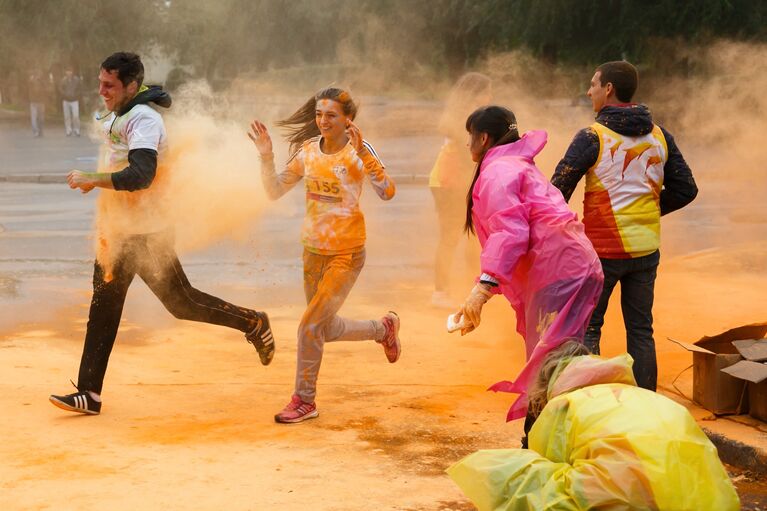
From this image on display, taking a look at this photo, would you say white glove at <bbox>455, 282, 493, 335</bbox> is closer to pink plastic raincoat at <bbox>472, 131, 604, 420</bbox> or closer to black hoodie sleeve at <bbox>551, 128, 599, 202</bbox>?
pink plastic raincoat at <bbox>472, 131, 604, 420</bbox>

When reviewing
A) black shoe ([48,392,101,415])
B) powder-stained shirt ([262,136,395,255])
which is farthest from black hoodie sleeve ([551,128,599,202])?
black shoe ([48,392,101,415])

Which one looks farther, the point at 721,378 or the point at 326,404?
the point at 326,404

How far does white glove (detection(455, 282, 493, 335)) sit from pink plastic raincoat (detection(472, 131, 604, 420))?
0.23 feet

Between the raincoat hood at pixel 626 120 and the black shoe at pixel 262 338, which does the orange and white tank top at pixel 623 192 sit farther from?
the black shoe at pixel 262 338

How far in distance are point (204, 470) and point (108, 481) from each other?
1.30ft

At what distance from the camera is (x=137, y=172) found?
5547mm

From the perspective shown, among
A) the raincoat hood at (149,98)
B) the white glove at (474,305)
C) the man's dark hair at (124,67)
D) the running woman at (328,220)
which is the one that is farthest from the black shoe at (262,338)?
the white glove at (474,305)

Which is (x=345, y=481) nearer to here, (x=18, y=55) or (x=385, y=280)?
(x=385, y=280)

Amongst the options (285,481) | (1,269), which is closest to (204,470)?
(285,481)

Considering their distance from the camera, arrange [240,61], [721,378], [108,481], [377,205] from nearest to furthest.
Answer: [108,481], [721,378], [377,205], [240,61]

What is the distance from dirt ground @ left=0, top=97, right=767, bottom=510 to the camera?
4.75m

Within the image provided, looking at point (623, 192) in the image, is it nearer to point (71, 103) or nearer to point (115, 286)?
point (115, 286)

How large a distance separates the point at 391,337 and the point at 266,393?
2.38ft

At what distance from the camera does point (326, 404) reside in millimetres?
6043
